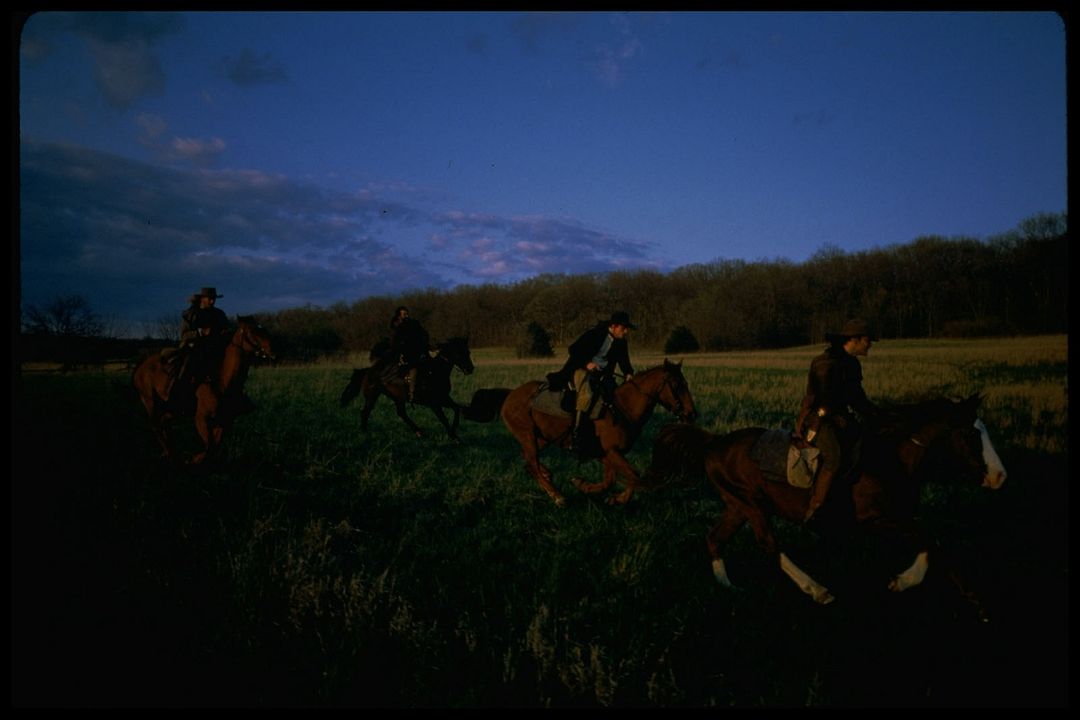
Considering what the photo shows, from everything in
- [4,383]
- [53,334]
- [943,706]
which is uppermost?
[53,334]

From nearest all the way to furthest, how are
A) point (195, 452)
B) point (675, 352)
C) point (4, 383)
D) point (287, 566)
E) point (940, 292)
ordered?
point (4, 383)
point (287, 566)
point (195, 452)
point (940, 292)
point (675, 352)

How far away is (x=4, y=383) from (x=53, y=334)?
21556 mm

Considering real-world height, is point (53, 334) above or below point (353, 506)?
above

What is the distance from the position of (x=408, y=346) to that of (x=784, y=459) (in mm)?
9234

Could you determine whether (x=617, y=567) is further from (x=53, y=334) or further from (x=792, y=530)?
(x=53, y=334)

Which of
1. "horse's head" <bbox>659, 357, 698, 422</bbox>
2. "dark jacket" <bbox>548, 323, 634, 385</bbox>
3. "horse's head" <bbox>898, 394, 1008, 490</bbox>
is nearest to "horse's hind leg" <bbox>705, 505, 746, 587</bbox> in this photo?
"horse's head" <bbox>898, 394, 1008, 490</bbox>

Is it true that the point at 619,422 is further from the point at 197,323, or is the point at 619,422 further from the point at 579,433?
the point at 197,323

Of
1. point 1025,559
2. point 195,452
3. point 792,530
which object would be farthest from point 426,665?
point 195,452

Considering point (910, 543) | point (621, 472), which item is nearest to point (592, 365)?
point (621, 472)

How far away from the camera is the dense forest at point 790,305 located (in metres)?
44.4

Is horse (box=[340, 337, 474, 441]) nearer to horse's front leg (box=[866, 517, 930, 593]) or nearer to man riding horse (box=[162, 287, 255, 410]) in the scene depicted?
man riding horse (box=[162, 287, 255, 410])

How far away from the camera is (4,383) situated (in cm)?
337

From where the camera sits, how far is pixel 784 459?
428cm

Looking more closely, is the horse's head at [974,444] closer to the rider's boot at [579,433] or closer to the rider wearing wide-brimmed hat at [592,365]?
the rider wearing wide-brimmed hat at [592,365]
